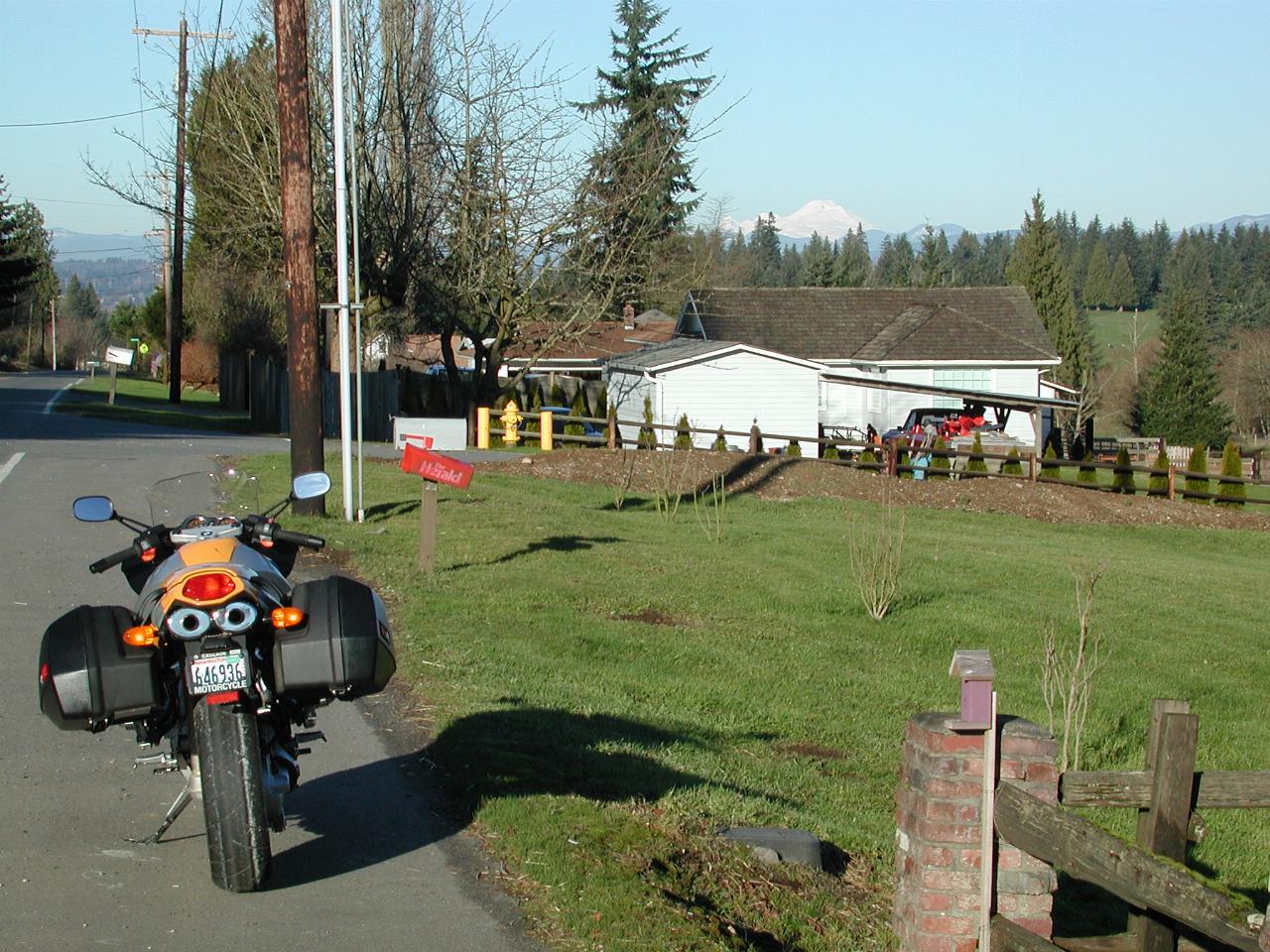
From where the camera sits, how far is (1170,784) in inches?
188

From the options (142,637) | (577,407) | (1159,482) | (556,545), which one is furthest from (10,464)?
(1159,482)

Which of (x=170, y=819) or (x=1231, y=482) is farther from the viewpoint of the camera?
(x=1231, y=482)

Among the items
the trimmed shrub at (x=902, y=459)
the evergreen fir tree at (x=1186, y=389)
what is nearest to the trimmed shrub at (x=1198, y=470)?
the trimmed shrub at (x=902, y=459)

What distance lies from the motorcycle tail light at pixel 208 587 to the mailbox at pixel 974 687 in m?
2.51

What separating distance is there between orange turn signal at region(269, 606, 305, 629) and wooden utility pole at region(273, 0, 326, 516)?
10939 mm

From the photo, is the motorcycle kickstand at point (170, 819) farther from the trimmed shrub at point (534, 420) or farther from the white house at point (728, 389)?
the white house at point (728, 389)

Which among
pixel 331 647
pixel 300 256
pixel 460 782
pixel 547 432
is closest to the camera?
pixel 331 647

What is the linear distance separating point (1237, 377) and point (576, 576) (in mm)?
Answer: 67089

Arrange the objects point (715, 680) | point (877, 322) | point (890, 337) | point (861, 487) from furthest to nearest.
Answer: point (877, 322)
point (890, 337)
point (861, 487)
point (715, 680)

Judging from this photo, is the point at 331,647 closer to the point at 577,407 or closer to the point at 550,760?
Answer: the point at 550,760

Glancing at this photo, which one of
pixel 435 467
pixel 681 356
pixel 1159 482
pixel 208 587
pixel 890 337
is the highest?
pixel 890 337

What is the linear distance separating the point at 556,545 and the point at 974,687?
1170 cm

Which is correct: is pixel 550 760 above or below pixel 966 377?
below

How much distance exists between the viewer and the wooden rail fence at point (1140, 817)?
174 inches
